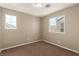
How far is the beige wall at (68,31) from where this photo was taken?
2007mm

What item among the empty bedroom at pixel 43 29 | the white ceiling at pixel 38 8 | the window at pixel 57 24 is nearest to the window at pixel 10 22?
the empty bedroom at pixel 43 29

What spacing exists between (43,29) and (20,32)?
1.13 metres

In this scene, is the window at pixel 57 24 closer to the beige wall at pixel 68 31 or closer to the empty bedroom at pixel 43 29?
the empty bedroom at pixel 43 29

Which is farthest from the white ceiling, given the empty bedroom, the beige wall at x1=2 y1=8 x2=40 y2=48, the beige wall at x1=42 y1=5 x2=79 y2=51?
the beige wall at x1=2 y1=8 x2=40 y2=48

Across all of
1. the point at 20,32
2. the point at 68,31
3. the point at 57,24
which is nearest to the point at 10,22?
the point at 20,32

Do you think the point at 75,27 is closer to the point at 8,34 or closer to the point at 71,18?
the point at 71,18

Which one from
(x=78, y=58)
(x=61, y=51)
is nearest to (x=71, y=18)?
(x=61, y=51)

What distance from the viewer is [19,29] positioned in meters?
2.66

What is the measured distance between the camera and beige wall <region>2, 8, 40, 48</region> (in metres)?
2.41

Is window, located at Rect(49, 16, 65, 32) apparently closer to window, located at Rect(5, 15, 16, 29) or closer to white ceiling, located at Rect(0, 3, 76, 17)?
white ceiling, located at Rect(0, 3, 76, 17)

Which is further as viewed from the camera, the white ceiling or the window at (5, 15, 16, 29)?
the window at (5, 15, 16, 29)

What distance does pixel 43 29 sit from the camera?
1.96 metres

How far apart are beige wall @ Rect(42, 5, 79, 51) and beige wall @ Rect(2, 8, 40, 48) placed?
51cm

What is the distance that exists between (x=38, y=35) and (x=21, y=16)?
1.15 metres
